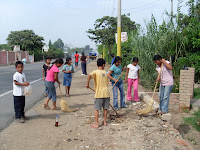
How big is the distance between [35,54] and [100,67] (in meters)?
49.6

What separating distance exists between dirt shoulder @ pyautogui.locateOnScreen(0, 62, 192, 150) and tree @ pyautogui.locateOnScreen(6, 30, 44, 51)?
4891 centimetres

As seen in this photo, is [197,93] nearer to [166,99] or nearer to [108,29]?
[166,99]

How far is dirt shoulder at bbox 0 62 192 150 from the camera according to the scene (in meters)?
4.09

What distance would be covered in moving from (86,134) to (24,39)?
51.7 meters

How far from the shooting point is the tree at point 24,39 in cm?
5192

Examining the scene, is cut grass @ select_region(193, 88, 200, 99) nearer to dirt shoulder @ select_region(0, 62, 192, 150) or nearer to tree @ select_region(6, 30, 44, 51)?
dirt shoulder @ select_region(0, 62, 192, 150)

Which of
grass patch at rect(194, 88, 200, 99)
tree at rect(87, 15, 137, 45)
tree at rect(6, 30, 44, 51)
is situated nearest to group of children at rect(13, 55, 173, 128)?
grass patch at rect(194, 88, 200, 99)

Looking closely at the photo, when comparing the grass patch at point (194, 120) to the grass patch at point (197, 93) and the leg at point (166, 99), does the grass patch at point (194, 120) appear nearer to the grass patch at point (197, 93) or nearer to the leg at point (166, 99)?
the leg at point (166, 99)

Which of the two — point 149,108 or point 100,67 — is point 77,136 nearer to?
point 100,67

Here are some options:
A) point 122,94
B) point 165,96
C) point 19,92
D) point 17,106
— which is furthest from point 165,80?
point 17,106

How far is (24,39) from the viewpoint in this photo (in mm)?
52531

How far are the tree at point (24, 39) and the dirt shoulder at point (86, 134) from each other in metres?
48.9

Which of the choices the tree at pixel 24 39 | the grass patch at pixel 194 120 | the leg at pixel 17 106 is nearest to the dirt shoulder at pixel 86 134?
the leg at pixel 17 106

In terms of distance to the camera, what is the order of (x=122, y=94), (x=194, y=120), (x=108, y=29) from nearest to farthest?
1. (x=194, y=120)
2. (x=122, y=94)
3. (x=108, y=29)
